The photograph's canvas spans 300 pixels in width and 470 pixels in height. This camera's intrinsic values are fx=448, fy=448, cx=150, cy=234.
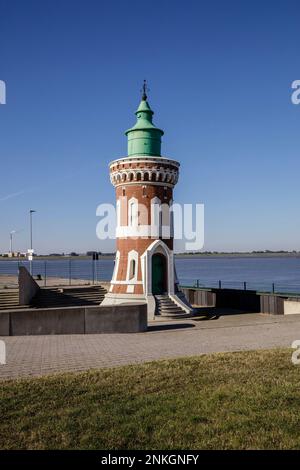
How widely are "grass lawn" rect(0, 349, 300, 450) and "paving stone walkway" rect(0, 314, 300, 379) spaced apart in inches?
49.3

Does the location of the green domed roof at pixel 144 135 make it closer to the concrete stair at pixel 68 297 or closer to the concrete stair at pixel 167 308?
the concrete stair at pixel 167 308

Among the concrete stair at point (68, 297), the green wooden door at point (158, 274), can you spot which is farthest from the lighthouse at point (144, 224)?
the concrete stair at point (68, 297)

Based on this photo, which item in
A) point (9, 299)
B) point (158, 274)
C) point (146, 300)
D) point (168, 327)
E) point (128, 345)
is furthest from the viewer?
Answer: point (158, 274)

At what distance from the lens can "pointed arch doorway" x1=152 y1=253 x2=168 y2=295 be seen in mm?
24312

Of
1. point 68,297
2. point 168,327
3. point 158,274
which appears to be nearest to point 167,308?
point 158,274

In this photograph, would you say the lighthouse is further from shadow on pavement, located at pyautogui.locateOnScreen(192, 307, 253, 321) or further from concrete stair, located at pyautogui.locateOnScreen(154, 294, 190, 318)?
shadow on pavement, located at pyautogui.locateOnScreen(192, 307, 253, 321)

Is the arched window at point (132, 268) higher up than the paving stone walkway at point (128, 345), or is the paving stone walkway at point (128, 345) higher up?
the arched window at point (132, 268)

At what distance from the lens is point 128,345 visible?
1327cm

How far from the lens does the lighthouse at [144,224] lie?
23.8m

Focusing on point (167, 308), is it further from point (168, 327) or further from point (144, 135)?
point (144, 135)

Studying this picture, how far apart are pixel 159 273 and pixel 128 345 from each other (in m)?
11.3

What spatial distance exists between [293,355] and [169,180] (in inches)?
598
